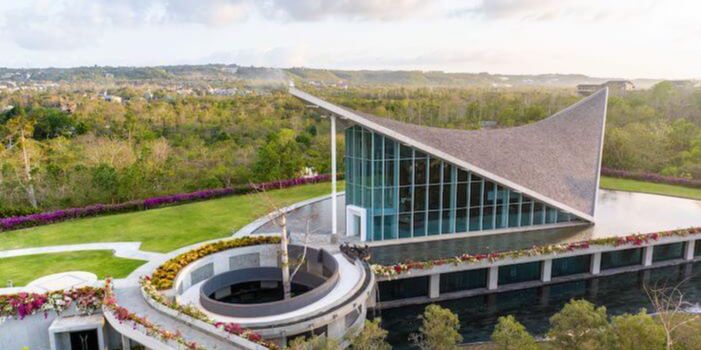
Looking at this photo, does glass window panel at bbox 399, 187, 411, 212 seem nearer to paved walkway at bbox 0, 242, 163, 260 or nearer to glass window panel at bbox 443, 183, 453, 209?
glass window panel at bbox 443, 183, 453, 209

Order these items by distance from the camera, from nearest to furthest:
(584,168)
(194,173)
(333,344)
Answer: (333,344) < (584,168) < (194,173)

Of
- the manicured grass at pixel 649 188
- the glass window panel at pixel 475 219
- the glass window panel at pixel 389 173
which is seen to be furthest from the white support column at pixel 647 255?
the glass window panel at pixel 389 173

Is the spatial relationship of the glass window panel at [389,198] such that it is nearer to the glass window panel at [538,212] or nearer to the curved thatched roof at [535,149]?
the curved thatched roof at [535,149]

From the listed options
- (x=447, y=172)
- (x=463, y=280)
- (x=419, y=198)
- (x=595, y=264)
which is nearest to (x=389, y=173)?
A: (x=419, y=198)

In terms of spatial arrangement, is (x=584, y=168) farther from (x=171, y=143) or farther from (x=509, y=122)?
(x=171, y=143)

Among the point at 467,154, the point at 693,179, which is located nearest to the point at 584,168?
the point at 467,154

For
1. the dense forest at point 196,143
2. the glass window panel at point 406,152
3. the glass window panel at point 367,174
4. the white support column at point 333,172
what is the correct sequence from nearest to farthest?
the white support column at point 333,172 → the glass window panel at point 406,152 → the glass window panel at point 367,174 → the dense forest at point 196,143

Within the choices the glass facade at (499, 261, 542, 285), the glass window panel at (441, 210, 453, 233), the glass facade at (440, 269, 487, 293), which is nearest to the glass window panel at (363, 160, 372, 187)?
the glass window panel at (441, 210, 453, 233)

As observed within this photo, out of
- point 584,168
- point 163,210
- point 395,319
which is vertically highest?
point 584,168
